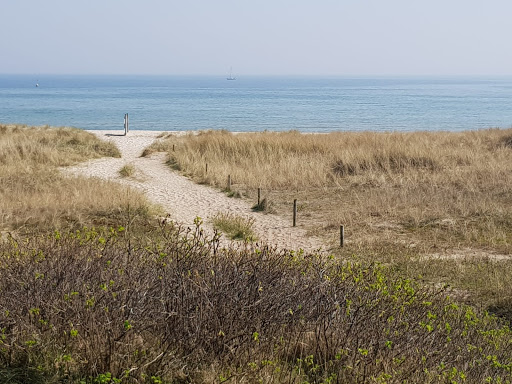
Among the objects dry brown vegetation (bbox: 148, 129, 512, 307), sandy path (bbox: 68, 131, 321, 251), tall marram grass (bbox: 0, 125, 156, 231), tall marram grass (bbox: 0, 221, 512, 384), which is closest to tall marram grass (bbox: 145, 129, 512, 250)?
dry brown vegetation (bbox: 148, 129, 512, 307)

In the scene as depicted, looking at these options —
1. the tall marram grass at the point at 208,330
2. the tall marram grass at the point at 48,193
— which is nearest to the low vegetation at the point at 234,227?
the tall marram grass at the point at 48,193

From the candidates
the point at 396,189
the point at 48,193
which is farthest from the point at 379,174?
the point at 48,193

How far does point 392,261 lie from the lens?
11.6 metres

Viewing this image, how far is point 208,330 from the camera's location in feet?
15.7

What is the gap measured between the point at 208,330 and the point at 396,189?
597 inches

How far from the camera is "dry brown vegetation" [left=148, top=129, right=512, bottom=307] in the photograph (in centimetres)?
1204

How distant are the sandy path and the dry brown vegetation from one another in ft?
2.09

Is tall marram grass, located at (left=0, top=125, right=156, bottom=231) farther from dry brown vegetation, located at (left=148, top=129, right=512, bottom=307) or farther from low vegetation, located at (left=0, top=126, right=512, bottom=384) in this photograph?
low vegetation, located at (left=0, top=126, right=512, bottom=384)

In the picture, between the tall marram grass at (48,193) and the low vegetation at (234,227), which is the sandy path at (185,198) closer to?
the low vegetation at (234,227)

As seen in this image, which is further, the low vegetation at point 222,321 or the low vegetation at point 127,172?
the low vegetation at point 127,172

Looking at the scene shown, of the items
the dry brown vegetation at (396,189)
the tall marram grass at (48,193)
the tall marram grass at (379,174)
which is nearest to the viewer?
the dry brown vegetation at (396,189)

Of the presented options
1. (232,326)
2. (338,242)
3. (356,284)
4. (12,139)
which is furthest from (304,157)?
(232,326)

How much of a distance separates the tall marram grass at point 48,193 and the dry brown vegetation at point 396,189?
4350mm

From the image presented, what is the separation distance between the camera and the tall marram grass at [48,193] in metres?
13.5
